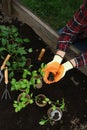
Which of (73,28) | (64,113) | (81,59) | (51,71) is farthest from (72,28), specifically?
(64,113)

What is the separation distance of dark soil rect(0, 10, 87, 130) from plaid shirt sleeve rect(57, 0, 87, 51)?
0.42 metres

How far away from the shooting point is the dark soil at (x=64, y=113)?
260cm

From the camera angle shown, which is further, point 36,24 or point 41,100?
point 36,24

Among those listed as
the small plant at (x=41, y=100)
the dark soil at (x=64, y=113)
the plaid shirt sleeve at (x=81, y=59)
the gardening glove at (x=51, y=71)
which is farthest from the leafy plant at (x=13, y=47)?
the plaid shirt sleeve at (x=81, y=59)

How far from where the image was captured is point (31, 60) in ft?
9.74

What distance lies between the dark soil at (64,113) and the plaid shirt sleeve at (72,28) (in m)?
0.42

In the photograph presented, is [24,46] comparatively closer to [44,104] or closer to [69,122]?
[44,104]

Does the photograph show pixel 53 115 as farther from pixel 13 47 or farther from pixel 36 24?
pixel 36 24

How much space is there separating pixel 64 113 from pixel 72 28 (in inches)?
27.3

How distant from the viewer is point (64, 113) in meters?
2.69

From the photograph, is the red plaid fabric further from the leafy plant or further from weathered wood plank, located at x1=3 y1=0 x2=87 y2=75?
the leafy plant

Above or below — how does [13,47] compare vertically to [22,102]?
above

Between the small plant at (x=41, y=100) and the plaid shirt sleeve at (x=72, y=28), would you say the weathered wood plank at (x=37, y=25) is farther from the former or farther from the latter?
the small plant at (x=41, y=100)

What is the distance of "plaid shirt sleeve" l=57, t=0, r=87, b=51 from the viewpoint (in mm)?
2531
